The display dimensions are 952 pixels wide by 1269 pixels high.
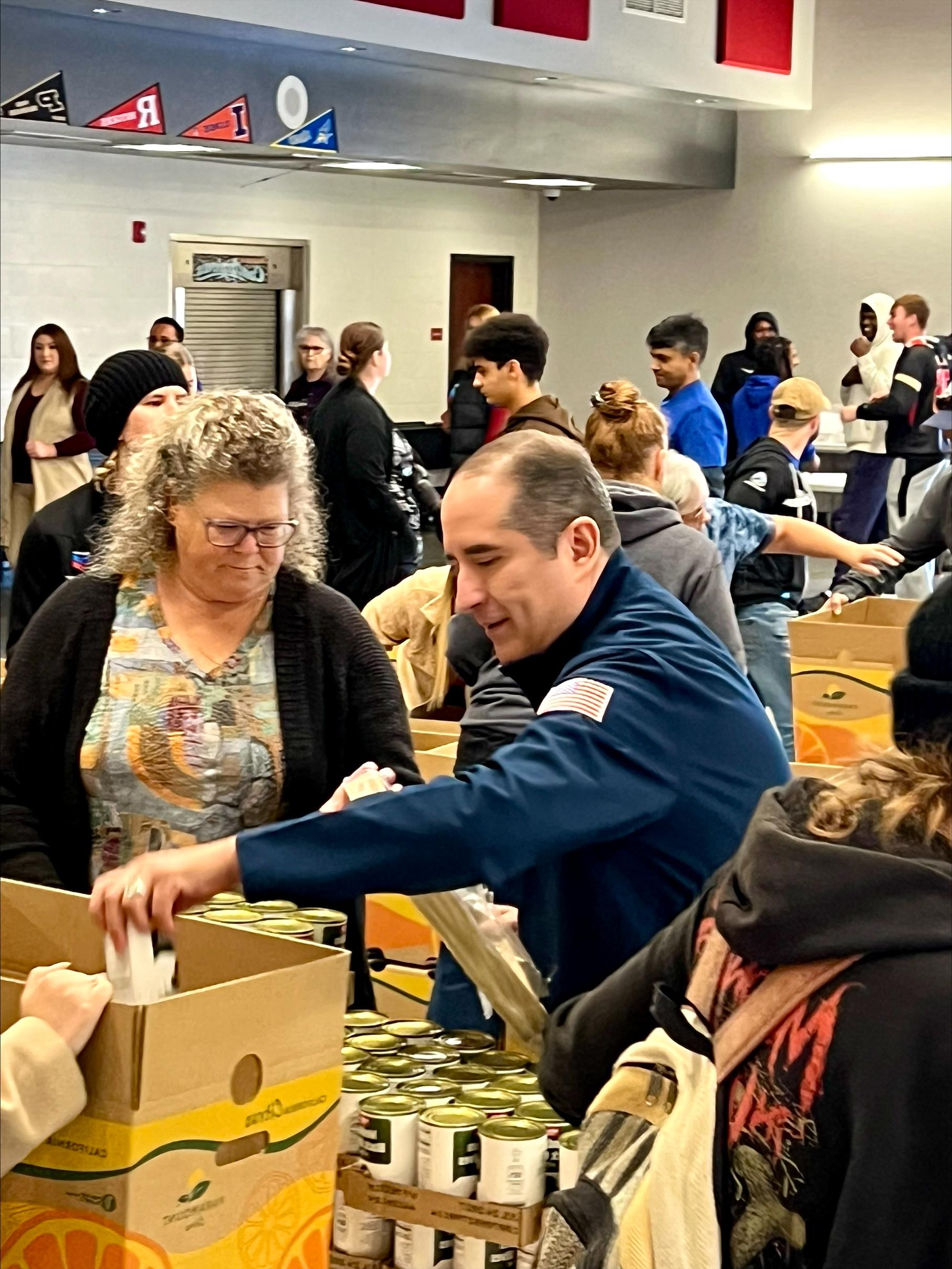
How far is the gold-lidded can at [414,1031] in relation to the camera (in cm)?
219

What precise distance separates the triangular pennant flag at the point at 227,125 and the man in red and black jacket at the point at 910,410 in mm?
4061

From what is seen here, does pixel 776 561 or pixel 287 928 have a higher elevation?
pixel 776 561

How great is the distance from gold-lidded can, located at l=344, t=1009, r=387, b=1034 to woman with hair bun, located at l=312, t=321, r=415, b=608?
16.4 ft

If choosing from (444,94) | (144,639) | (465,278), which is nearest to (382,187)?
(465,278)

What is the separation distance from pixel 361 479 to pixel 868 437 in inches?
224

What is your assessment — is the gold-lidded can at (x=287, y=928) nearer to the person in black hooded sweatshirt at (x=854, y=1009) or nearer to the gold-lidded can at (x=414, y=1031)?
the gold-lidded can at (x=414, y=1031)

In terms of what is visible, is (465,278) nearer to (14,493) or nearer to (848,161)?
(848,161)

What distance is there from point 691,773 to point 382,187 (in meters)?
13.7

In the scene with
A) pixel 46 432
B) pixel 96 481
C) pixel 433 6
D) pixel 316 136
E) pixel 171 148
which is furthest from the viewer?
pixel 171 148

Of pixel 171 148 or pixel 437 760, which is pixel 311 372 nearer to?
pixel 171 148

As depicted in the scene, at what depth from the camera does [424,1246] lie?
187 centimetres

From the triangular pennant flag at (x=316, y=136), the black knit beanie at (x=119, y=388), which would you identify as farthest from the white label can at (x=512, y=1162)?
the triangular pennant flag at (x=316, y=136)

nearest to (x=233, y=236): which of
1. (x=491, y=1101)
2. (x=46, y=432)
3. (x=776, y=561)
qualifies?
(x=46, y=432)

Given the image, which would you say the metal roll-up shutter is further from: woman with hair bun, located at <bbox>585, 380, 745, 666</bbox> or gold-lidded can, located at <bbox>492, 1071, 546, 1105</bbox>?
gold-lidded can, located at <bbox>492, 1071, 546, 1105</bbox>
